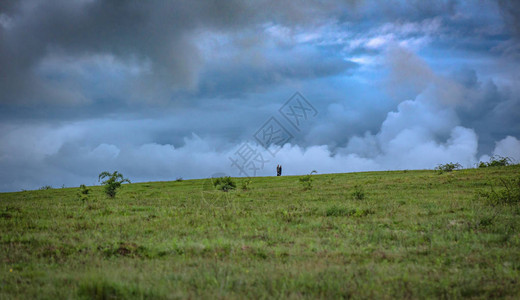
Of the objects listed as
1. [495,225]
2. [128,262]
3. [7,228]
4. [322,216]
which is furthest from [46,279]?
[495,225]

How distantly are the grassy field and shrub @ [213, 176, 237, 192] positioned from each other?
524 inches

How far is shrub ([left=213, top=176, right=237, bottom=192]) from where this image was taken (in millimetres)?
30266

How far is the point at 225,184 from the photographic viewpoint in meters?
30.4

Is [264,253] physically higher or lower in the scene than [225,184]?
lower

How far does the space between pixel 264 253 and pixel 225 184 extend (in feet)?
68.8

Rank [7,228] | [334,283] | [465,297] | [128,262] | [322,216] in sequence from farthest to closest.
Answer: [322,216]
[7,228]
[128,262]
[334,283]
[465,297]

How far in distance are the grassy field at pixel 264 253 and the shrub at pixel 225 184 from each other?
524 inches

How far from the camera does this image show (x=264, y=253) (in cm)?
959

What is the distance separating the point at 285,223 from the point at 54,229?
25.8ft

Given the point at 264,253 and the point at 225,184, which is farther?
the point at 225,184

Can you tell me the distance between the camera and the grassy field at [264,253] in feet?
22.8

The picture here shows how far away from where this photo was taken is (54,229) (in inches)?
525

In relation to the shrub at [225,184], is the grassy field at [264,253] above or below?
below

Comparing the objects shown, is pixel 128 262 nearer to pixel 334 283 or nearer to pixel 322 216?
pixel 334 283
